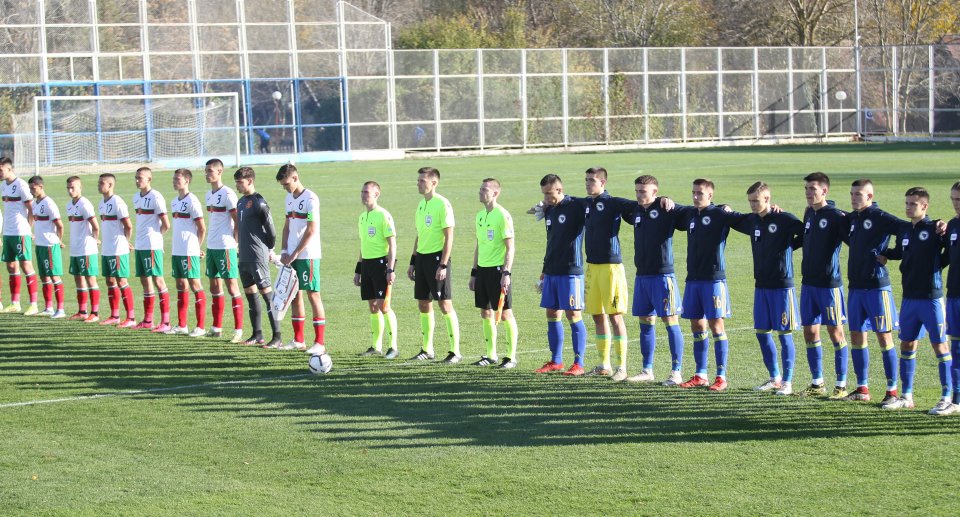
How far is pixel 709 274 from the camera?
1059 centimetres

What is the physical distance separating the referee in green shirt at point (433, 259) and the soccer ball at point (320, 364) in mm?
1169

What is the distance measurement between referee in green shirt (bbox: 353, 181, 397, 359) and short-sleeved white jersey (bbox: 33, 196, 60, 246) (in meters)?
5.67

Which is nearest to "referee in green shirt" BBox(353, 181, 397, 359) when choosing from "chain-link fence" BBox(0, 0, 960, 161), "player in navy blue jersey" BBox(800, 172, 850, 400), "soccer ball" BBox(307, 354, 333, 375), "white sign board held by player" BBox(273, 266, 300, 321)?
"white sign board held by player" BBox(273, 266, 300, 321)

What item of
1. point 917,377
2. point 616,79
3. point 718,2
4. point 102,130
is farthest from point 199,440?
point 718,2

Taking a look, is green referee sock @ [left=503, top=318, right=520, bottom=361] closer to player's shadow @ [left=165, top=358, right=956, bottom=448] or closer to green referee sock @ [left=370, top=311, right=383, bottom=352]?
player's shadow @ [left=165, top=358, right=956, bottom=448]

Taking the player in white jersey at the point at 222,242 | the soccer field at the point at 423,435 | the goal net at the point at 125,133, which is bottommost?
the soccer field at the point at 423,435

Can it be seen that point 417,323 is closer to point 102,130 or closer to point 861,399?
point 861,399

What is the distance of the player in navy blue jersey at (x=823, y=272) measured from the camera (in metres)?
9.94

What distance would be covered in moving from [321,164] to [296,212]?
106 ft

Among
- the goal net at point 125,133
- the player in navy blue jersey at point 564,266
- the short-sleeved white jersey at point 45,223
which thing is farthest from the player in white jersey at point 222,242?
the goal net at point 125,133

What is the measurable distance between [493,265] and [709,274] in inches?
90.4

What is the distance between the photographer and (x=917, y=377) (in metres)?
11.0

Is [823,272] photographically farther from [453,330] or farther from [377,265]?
[377,265]

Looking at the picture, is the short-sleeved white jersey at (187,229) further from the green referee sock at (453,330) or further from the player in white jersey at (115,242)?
the green referee sock at (453,330)
